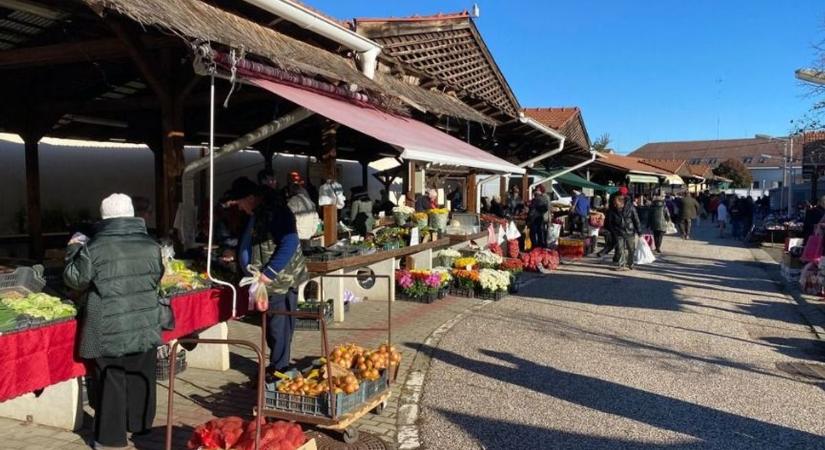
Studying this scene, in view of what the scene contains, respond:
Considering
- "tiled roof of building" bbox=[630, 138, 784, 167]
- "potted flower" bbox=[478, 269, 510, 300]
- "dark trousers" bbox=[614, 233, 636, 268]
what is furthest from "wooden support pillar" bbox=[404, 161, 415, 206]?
"tiled roof of building" bbox=[630, 138, 784, 167]

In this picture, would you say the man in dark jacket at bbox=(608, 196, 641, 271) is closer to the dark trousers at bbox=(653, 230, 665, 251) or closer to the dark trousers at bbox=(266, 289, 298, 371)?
the dark trousers at bbox=(653, 230, 665, 251)

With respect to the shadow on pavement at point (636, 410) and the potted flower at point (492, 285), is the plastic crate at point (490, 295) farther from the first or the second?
the shadow on pavement at point (636, 410)

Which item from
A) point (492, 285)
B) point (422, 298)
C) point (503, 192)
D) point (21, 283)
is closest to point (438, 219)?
point (492, 285)

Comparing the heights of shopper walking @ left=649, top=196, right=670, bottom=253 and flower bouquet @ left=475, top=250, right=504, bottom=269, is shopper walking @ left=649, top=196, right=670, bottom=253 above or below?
above

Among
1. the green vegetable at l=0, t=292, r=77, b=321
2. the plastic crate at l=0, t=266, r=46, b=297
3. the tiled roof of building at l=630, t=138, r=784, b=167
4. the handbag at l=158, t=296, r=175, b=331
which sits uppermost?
the tiled roof of building at l=630, t=138, r=784, b=167

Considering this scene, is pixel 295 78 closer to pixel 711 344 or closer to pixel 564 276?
pixel 711 344

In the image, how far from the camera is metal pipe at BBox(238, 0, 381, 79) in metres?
6.05

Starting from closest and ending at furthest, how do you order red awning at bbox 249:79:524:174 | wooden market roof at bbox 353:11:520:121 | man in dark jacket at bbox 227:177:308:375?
man in dark jacket at bbox 227:177:308:375
red awning at bbox 249:79:524:174
wooden market roof at bbox 353:11:520:121

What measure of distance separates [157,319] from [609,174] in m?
27.0

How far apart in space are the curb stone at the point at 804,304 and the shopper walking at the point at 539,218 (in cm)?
471

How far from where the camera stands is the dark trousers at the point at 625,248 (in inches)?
517

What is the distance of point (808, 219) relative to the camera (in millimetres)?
12172

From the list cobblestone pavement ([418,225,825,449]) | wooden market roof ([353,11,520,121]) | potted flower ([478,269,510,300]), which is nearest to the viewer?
cobblestone pavement ([418,225,825,449])

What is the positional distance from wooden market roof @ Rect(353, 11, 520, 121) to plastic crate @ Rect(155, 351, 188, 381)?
508 centimetres
